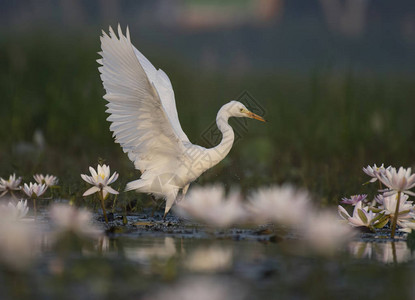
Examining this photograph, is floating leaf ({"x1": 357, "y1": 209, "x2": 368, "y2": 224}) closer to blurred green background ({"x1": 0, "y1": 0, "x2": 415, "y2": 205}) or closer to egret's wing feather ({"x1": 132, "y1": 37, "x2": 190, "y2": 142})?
blurred green background ({"x1": 0, "y1": 0, "x2": 415, "y2": 205})

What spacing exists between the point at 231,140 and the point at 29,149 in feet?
9.81

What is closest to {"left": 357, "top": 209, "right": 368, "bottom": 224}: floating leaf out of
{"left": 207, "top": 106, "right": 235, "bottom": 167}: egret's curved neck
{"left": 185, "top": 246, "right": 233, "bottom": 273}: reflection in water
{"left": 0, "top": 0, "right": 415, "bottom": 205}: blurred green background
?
{"left": 185, "top": 246, "right": 233, "bottom": 273}: reflection in water

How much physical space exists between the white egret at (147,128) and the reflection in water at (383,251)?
1.60 metres

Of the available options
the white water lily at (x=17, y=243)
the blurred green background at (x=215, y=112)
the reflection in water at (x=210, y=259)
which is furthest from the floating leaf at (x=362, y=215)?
the white water lily at (x=17, y=243)

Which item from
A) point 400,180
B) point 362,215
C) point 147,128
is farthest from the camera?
point 147,128

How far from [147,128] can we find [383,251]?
1.99 metres

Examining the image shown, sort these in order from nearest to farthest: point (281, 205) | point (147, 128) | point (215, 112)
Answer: point (281, 205), point (147, 128), point (215, 112)

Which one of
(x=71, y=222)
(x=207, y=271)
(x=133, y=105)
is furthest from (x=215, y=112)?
(x=207, y=271)

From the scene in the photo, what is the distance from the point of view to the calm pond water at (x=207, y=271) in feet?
7.63

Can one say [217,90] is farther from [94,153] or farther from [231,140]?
[231,140]

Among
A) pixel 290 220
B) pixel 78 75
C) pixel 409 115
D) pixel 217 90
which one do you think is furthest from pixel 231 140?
pixel 217 90

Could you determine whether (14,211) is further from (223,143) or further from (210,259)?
(223,143)

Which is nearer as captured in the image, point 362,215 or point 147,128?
point 362,215

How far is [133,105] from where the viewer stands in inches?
183
